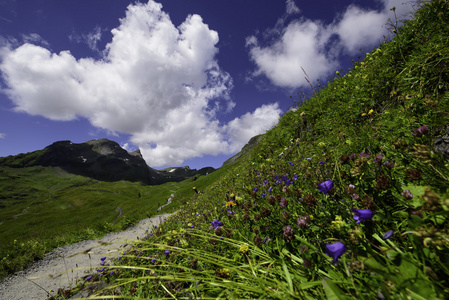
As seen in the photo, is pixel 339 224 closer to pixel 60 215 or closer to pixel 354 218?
pixel 354 218

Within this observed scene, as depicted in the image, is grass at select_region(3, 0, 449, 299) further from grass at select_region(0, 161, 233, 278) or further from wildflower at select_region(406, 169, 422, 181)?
grass at select_region(0, 161, 233, 278)

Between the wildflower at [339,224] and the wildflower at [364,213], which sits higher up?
the wildflower at [364,213]

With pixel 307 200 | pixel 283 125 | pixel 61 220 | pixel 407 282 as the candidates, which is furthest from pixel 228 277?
pixel 61 220

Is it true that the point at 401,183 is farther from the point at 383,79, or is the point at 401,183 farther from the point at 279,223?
the point at 383,79

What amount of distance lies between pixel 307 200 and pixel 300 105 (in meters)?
10.6

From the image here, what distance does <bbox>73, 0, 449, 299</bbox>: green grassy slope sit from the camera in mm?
1373

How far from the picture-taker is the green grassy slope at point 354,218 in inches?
54.1

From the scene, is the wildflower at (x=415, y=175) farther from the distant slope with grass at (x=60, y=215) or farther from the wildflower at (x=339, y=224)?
the distant slope with grass at (x=60, y=215)

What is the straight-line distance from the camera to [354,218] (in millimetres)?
1757

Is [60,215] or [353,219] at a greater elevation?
[60,215]

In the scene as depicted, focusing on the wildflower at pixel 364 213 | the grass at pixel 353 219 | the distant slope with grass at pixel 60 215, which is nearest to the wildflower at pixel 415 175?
the grass at pixel 353 219

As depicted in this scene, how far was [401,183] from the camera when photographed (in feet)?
7.28

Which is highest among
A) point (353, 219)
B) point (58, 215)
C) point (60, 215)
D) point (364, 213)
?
point (58, 215)

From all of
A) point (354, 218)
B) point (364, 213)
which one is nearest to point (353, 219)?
point (354, 218)
